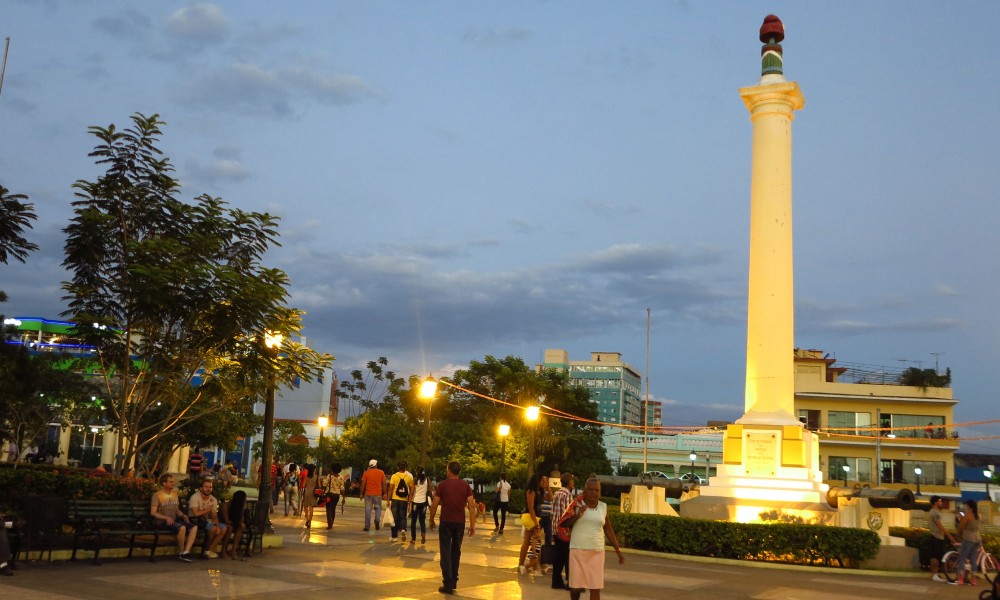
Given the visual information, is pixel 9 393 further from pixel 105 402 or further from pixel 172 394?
pixel 105 402

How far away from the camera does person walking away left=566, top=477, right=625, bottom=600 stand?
9422mm

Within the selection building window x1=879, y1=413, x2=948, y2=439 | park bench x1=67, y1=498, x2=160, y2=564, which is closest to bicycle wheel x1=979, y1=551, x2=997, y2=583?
park bench x1=67, y1=498, x2=160, y2=564

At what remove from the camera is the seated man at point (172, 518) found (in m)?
14.0

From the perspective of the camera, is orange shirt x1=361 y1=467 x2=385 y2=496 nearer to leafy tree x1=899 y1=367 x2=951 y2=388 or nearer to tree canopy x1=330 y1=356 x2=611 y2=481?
tree canopy x1=330 y1=356 x2=611 y2=481

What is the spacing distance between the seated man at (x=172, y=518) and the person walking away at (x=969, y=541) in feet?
46.9

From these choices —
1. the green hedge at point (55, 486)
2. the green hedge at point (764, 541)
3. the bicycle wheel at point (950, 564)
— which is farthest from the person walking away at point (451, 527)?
the bicycle wheel at point (950, 564)

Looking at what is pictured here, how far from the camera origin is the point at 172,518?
1420 cm

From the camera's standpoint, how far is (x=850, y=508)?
832 inches

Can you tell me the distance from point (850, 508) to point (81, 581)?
17235 millimetres

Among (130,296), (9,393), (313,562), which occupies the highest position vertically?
(130,296)

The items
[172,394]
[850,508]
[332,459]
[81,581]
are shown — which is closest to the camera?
[81,581]

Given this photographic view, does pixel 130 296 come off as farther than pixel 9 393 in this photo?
No

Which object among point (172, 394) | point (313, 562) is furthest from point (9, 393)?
point (313, 562)

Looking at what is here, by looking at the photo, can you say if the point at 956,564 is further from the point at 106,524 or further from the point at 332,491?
the point at 106,524
